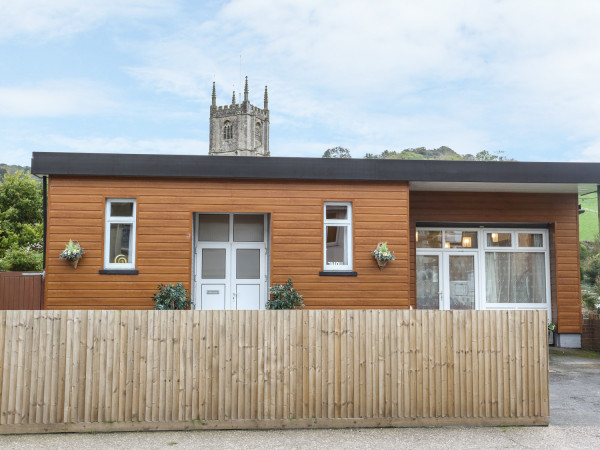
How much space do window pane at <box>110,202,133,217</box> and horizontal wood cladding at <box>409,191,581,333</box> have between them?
18.7 ft

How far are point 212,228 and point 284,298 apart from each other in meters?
2.27

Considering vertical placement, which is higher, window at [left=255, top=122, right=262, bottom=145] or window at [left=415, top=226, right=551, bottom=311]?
window at [left=255, top=122, right=262, bottom=145]

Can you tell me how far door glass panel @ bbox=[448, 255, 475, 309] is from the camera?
13031mm

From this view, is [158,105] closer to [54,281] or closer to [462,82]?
[462,82]

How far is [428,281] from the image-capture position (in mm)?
12992

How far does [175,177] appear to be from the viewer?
→ 10.9 m

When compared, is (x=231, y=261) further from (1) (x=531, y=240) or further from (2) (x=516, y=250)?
(1) (x=531, y=240)

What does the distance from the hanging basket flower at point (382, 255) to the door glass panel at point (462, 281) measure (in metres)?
2.74

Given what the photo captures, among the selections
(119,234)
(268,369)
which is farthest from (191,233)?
(268,369)

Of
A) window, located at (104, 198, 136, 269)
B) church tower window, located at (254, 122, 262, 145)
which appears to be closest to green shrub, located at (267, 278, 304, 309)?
window, located at (104, 198, 136, 269)

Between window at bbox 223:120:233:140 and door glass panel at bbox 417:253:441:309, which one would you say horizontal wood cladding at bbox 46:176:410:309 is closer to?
door glass panel at bbox 417:253:441:309

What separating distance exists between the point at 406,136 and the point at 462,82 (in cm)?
1560

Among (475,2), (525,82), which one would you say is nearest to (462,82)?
(525,82)

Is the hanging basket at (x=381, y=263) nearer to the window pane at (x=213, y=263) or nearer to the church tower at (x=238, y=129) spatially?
the window pane at (x=213, y=263)
